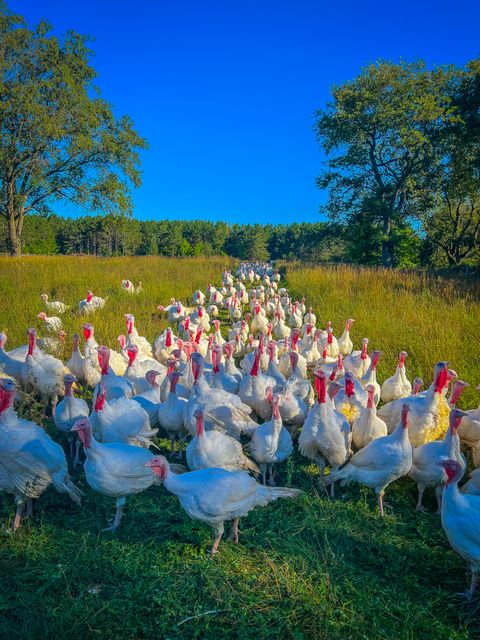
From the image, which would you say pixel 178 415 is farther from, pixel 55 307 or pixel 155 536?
pixel 55 307

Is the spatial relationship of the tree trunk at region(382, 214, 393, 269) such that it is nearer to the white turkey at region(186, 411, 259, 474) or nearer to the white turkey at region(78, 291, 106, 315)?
the white turkey at region(78, 291, 106, 315)

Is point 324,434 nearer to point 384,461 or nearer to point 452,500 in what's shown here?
A: point 384,461

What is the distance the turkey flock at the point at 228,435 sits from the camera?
3.46m

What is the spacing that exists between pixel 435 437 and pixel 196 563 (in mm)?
3138

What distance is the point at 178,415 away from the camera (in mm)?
4938

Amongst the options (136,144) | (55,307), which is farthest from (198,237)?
(55,307)

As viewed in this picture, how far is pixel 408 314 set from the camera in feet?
31.7

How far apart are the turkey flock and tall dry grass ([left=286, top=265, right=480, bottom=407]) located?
1.19 m

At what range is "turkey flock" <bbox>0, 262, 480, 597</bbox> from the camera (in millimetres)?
3465

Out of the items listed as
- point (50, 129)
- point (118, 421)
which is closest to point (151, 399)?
point (118, 421)

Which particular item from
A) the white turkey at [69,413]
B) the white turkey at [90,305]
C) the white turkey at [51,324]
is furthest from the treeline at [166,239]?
the white turkey at [69,413]

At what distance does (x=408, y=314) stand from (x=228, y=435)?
6.62 m

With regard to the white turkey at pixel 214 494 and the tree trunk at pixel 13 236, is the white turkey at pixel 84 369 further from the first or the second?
the tree trunk at pixel 13 236

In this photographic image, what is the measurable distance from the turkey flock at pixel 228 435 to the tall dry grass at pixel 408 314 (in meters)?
1.19
